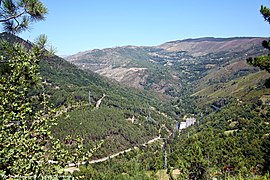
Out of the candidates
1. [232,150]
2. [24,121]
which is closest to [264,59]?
[24,121]

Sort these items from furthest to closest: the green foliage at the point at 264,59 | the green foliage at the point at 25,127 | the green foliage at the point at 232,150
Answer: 1. the green foliage at the point at 232,150
2. the green foliage at the point at 264,59
3. the green foliage at the point at 25,127

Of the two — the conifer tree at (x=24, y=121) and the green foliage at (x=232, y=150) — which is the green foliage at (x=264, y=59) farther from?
the green foliage at (x=232, y=150)

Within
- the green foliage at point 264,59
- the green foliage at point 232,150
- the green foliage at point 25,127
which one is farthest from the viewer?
the green foliage at point 232,150

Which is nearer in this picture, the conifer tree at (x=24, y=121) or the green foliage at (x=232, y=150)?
the conifer tree at (x=24, y=121)

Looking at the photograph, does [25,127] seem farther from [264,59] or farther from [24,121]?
[264,59]

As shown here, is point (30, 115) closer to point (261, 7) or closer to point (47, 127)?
point (47, 127)

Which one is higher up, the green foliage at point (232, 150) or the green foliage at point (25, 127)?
the green foliage at point (25, 127)

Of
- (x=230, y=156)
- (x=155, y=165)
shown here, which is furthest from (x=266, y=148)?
(x=155, y=165)

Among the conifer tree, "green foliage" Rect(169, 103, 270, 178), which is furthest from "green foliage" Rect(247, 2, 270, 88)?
"green foliage" Rect(169, 103, 270, 178)

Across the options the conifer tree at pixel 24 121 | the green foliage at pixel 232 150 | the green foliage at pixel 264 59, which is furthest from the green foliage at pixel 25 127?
the green foliage at pixel 232 150

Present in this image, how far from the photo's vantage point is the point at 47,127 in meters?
7.79

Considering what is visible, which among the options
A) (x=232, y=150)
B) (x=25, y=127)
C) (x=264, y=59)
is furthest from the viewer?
(x=232, y=150)

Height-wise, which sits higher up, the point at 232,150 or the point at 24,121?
the point at 24,121

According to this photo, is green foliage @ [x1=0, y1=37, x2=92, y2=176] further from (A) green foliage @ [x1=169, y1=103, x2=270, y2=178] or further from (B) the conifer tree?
(A) green foliage @ [x1=169, y1=103, x2=270, y2=178]
